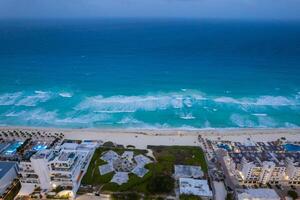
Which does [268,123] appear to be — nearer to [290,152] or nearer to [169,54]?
[290,152]

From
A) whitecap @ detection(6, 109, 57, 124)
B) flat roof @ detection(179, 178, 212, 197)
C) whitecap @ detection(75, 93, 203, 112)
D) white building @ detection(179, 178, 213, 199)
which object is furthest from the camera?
whitecap @ detection(75, 93, 203, 112)

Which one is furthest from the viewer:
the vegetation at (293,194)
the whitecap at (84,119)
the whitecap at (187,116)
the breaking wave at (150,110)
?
the whitecap at (187,116)

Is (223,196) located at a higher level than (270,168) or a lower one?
lower

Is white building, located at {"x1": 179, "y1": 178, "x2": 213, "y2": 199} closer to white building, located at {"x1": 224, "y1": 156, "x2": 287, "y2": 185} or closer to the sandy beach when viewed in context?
white building, located at {"x1": 224, "y1": 156, "x2": 287, "y2": 185}

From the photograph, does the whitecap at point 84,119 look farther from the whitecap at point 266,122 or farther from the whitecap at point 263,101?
the whitecap at point 266,122

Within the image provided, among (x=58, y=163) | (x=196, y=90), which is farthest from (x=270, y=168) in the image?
(x=196, y=90)

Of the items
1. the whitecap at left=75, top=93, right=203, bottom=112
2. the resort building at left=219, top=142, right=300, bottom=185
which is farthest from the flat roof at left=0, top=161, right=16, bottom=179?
the resort building at left=219, top=142, right=300, bottom=185

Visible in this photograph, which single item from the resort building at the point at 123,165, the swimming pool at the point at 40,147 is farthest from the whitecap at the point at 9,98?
the resort building at the point at 123,165
